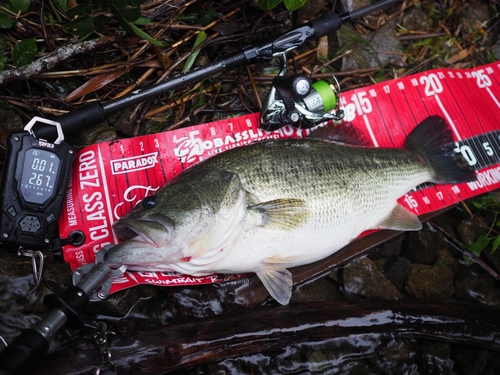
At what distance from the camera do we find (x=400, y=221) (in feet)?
10.8

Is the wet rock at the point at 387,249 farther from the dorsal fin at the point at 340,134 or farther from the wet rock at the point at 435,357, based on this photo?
the dorsal fin at the point at 340,134

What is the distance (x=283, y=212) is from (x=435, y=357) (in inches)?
67.8

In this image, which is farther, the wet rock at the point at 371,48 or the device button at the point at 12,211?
the wet rock at the point at 371,48

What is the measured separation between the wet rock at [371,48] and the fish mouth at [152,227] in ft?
7.62

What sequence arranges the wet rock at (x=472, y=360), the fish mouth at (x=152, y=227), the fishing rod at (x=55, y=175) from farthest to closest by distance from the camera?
1. the wet rock at (x=472, y=360)
2. the fish mouth at (x=152, y=227)
3. the fishing rod at (x=55, y=175)

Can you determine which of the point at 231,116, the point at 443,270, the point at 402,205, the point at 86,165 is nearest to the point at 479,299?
the point at 443,270

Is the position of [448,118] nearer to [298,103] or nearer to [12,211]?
[298,103]

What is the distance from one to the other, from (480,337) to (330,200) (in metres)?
1.52

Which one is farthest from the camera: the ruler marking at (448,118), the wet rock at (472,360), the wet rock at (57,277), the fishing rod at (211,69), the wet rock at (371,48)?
the wet rock at (371,48)

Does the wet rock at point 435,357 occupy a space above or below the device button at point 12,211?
below

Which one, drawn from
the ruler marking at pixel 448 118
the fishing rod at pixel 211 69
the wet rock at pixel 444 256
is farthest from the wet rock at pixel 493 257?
the fishing rod at pixel 211 69

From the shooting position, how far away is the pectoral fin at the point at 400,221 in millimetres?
3279

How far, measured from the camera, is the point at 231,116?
3578 mm

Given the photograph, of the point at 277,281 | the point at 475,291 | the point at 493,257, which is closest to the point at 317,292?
the point at 277,281
